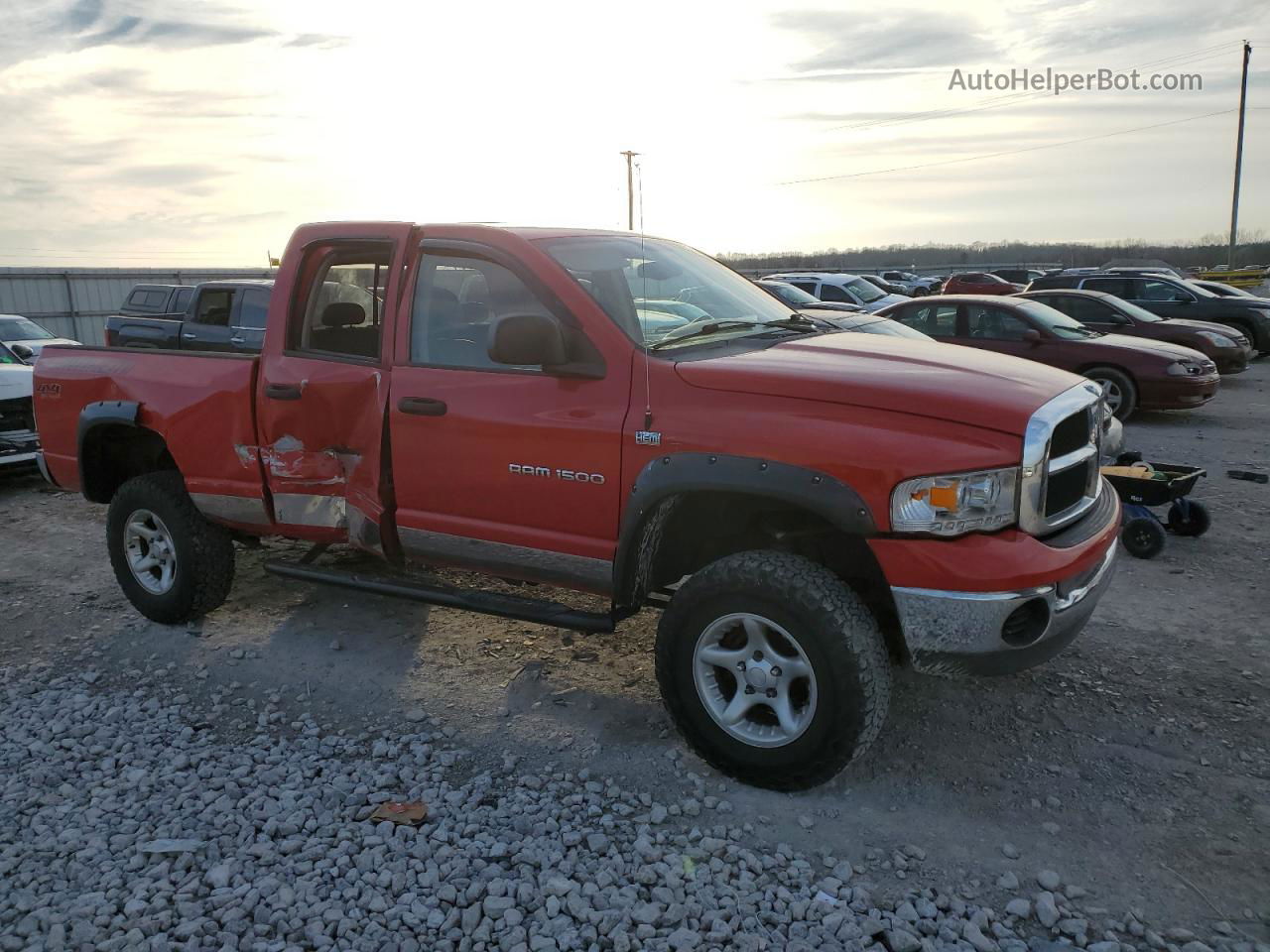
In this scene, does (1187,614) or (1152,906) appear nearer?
(1152,906)

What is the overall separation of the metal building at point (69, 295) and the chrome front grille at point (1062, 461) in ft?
86.8

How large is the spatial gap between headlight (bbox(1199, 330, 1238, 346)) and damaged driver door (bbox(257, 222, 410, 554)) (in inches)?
529

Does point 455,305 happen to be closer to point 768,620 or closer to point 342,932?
point 768,620

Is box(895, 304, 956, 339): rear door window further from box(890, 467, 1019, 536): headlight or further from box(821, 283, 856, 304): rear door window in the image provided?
box(890, 467, 1019, 536): headlight

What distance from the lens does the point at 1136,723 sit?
4074 millimetres

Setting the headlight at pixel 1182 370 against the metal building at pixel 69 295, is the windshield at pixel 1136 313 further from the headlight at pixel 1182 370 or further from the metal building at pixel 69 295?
the metal building at pixel 69 295

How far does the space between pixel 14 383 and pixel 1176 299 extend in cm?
1745

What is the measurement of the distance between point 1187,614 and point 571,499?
3.61 metres

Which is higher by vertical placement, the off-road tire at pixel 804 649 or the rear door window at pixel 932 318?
the rear door window at pixel 932 318

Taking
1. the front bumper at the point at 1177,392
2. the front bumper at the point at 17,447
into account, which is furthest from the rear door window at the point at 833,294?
the front bumper at the point at 17,447

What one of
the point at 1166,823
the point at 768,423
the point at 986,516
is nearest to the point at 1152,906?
the point at 1166,823

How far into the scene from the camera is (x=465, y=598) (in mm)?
4281

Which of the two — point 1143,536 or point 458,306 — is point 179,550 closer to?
point 458,306

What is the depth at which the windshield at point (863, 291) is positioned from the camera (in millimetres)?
19609
